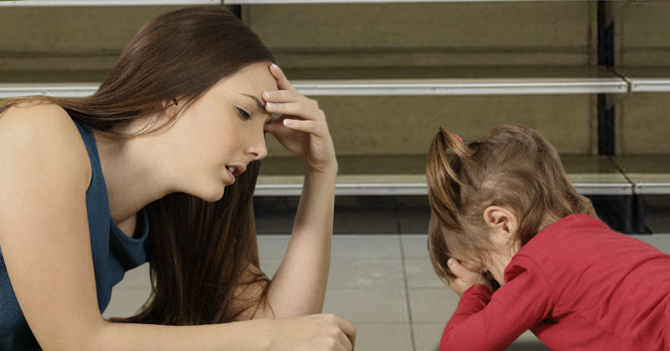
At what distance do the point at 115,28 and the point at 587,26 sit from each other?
216cm

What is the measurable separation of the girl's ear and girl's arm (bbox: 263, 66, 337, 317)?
0.30 meters

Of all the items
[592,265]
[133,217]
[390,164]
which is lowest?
[390,164]

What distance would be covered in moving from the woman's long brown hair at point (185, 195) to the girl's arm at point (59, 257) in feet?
0.30

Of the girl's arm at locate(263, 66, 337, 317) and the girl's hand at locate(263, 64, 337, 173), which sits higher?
the girl's hand at locate(263, 64, 337, 173)

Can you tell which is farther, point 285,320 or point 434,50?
point 434,50

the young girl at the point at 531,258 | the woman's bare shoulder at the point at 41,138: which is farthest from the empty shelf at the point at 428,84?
the woman's bare shoulder at the point at 41,138

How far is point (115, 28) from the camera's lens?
3434 mm

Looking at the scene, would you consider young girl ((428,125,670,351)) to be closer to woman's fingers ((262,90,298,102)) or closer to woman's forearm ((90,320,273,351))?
woman's fingers ((262,90,298,102))

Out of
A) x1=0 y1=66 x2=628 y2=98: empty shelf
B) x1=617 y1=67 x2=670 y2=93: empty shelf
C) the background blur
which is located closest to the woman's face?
x1=0 y1=66 x2=628 y2=98: empty shelf

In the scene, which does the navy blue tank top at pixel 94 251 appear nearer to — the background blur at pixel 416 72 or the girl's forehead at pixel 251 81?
the girl's forehead at pixel 251 81

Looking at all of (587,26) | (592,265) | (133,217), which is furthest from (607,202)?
(133,217)

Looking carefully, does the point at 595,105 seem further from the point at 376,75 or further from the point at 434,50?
the point at 376,75

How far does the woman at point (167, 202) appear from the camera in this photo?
88 centimetres

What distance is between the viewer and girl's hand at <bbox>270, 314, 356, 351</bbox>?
910 millimetres
